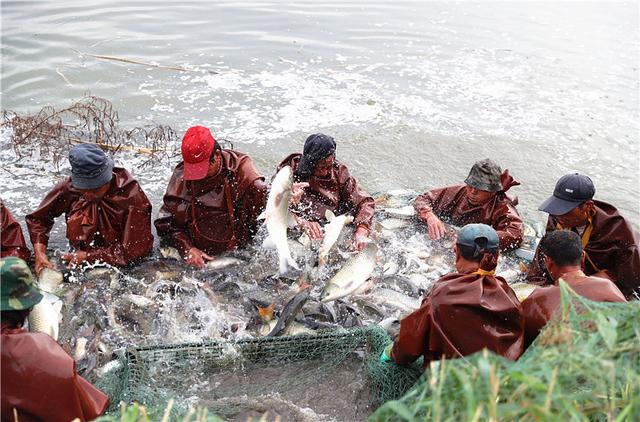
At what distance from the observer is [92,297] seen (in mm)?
5289

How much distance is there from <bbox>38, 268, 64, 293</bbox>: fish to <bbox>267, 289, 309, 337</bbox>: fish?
2.17m

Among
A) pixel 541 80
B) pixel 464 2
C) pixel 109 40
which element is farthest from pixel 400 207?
pixel 464 2

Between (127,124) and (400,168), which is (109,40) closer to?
(127,124)

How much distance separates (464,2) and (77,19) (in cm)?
1251

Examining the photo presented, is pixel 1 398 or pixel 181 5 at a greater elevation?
pixel 181 5

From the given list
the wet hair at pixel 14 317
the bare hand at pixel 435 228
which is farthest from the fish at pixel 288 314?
the bare hand at pixel 435 228

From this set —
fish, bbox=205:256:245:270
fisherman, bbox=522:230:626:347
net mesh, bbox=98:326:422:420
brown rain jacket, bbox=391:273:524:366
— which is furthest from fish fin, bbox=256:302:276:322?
fisherman, bbox=522:230:626:347

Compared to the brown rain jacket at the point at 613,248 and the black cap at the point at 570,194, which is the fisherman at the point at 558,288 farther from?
the brown rain jacket at the point at 613,248

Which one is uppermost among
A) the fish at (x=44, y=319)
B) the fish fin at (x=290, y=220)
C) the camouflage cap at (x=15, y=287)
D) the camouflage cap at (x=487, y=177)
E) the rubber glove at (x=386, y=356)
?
the camouflage cap at (x=15, y=287)

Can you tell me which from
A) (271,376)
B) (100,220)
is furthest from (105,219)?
(271,376)

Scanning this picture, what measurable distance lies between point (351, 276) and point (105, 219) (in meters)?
2.45

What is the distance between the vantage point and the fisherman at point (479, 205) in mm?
6098

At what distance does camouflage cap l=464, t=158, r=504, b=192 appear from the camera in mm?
6059

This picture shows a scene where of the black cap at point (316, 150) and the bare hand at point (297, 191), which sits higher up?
the black cap at point (316, 150)
